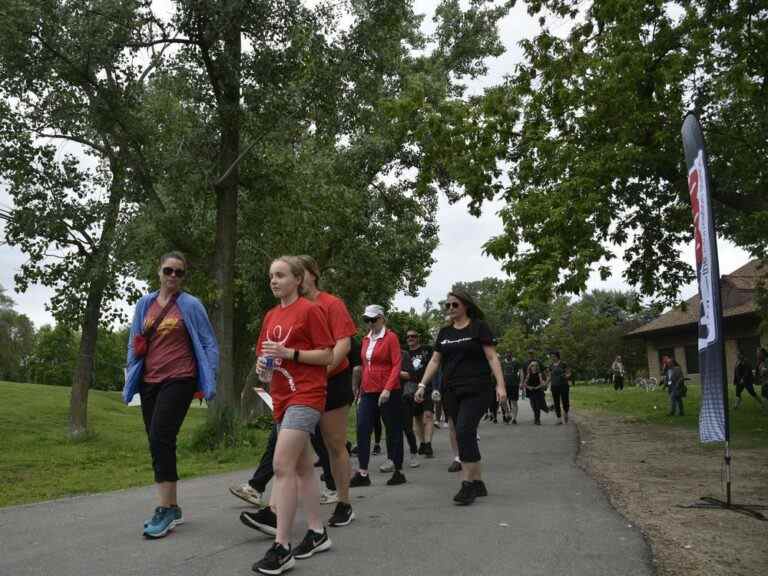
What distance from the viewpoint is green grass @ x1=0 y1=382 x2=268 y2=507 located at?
9.81 meters

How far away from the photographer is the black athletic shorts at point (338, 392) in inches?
218

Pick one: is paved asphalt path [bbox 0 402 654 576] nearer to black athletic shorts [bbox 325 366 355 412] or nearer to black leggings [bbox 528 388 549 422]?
black athletic shorts [bbox 325 366 355 412]

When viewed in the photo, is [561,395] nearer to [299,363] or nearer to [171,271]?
[171,271]

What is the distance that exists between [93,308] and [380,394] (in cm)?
1154

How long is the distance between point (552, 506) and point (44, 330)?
9615 cm

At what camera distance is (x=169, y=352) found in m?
5.39

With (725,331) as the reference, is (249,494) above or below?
below

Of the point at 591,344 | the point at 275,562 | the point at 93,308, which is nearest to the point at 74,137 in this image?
the point at 93,308

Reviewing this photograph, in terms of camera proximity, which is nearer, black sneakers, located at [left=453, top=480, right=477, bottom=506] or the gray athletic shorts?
the gray athletic shorts

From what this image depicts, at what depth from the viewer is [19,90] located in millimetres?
14695

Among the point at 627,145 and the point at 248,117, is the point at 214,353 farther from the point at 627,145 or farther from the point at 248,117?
the point at 627,145

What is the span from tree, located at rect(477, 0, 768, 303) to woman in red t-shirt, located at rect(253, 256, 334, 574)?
8.10 m

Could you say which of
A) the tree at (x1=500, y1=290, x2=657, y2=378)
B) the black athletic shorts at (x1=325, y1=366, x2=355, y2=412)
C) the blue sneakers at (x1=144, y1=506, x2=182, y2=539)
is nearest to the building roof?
the tree at (x1=500, y1=290, x2=657, y2=378)

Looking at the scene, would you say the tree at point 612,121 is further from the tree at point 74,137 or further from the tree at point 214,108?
the tree at point 74,137
